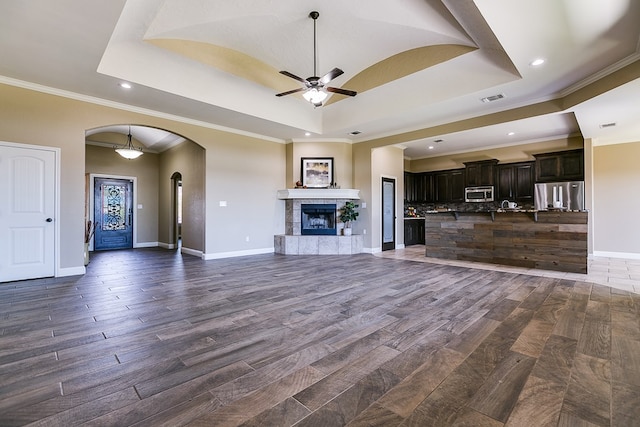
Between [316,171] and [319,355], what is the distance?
6018 millimetres

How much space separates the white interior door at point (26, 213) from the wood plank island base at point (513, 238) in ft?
23.2

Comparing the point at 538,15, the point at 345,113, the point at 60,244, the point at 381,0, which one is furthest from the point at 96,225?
the point at 538,15

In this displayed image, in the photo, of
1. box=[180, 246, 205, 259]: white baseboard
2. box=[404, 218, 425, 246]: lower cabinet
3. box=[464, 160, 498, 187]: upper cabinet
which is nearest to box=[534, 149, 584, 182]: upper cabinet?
box=[464, 160, 498, 187]: upper cabinet

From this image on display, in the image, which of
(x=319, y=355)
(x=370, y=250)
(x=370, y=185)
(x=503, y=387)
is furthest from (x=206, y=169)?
(x=503, y=387)

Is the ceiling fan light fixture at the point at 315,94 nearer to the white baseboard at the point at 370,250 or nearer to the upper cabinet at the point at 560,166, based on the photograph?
the white baseboard at the point at 370,250

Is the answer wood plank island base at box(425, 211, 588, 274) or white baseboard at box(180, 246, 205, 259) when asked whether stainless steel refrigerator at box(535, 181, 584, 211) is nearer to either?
wood plank island base at box(425, 211, 588, 274)

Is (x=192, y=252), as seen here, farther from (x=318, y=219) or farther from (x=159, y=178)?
(x=159, y=178)

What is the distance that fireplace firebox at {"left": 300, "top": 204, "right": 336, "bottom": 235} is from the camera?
7688mm

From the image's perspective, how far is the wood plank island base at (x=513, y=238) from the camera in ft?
16.4

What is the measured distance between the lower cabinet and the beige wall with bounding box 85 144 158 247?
7814mm

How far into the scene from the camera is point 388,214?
8227mm

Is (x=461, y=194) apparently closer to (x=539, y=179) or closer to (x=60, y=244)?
(x=539, y=179)

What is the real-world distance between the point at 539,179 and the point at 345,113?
522 centimetres

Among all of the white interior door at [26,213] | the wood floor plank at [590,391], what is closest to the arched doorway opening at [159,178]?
the white interior door at [26,213]
